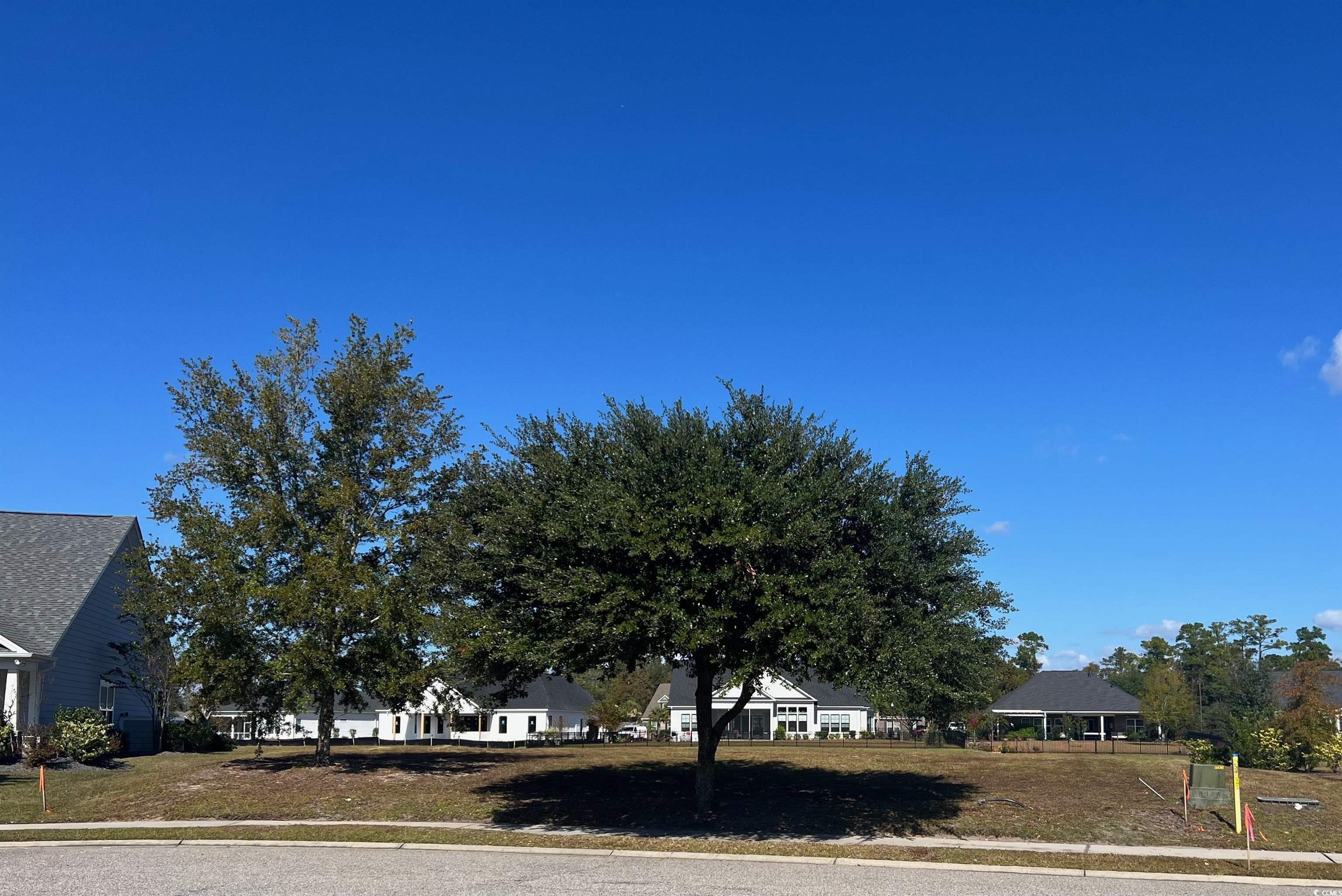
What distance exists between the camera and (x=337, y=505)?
2816 centimetres

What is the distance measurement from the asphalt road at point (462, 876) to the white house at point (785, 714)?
55.0m

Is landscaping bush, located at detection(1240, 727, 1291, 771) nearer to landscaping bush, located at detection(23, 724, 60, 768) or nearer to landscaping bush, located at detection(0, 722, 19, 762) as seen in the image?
landscaping bush, located at detection(23, 724, 60, 768)

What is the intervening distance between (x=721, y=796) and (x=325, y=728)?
11900mm

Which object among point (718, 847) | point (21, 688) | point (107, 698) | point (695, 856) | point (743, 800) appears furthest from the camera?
point (107, 698)

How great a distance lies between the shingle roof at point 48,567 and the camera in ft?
111

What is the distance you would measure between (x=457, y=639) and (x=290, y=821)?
521cm

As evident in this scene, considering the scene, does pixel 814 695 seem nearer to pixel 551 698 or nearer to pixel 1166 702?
pixel 551 698

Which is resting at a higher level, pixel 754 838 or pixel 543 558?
pixel 543 558

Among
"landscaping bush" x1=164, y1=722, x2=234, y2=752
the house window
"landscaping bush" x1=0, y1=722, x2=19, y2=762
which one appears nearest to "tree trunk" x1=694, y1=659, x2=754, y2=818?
"landscaping bush" x1=0, y1=722, x2=19, y2=762

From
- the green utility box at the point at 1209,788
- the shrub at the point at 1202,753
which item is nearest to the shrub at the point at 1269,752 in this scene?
the shrub at the point at 1202,753

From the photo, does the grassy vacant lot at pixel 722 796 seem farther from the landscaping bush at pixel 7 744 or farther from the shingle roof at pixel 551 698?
the shingle roof at pixel 551 698

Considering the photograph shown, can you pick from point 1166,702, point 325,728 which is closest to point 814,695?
point 1166,702

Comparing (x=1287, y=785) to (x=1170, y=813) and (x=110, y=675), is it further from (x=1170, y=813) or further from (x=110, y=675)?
(x=110, y=675)

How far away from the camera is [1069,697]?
7738cm
